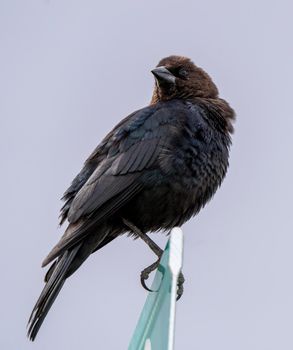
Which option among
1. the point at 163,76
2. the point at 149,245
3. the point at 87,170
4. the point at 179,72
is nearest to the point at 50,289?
the point at 149,245

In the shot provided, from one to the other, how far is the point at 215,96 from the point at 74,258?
1685 millimetres

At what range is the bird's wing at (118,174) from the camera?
14.7 feet

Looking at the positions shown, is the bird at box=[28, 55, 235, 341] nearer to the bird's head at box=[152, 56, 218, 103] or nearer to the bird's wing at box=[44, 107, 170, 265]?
the bird's wing at box=[44, 107, 170, 265]

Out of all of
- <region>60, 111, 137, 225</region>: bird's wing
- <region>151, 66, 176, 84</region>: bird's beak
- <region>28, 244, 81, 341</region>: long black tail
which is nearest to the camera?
<region>28, 244, 81, 341</region>: long black tail

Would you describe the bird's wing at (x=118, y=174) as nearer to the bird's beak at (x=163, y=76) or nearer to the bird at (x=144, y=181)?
the bird at (x=144, y=181)

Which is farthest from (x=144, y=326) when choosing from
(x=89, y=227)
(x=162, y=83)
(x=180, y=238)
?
(x=162, y=83)

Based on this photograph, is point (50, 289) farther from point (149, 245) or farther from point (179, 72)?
point (179, 72)

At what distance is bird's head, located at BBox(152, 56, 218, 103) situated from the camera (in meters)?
5.46

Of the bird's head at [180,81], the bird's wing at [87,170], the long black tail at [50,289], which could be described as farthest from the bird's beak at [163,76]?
the long black tail at [50,289]

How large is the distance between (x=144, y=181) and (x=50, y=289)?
80cm

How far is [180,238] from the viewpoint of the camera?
1.98m

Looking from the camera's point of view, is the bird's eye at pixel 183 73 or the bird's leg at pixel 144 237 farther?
the bird's eye at pixel 183 73

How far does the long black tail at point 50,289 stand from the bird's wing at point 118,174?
10 centimetres

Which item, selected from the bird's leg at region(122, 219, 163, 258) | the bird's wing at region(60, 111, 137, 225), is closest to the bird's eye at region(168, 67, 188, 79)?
the bird's wing at region(60, 111, 137, 225)
